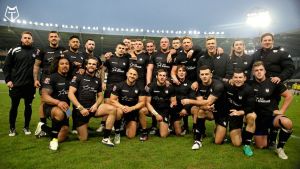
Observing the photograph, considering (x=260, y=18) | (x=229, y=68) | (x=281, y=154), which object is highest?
(x=260, y=18)

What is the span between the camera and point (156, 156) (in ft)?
16.7

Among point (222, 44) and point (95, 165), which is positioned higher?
point (222, 44)

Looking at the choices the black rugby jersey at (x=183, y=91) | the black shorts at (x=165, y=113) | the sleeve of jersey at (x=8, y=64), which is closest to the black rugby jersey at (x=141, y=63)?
the black rugby jersey at (x=183, y=91)

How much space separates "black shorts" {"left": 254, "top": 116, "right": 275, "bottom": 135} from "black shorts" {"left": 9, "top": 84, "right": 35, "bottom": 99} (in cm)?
511

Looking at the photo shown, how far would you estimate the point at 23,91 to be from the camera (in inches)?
255

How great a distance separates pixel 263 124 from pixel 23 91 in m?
5.35

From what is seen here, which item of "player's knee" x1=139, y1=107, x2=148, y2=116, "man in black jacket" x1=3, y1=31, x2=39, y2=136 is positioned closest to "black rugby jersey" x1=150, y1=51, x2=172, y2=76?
"player's knee" x1=139, y1=107, x2=148, y2=116

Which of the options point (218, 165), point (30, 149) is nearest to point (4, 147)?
point (30, 149)

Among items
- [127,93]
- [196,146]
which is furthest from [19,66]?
[196,146]

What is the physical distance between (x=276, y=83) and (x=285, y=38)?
3629 cm

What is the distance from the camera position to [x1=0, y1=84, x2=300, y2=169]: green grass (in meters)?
4.58

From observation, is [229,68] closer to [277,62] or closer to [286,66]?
[277,62]

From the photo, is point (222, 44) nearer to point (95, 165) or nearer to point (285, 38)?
point (285, 38)

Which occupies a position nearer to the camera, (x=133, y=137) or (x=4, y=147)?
(x=4, y=147)
